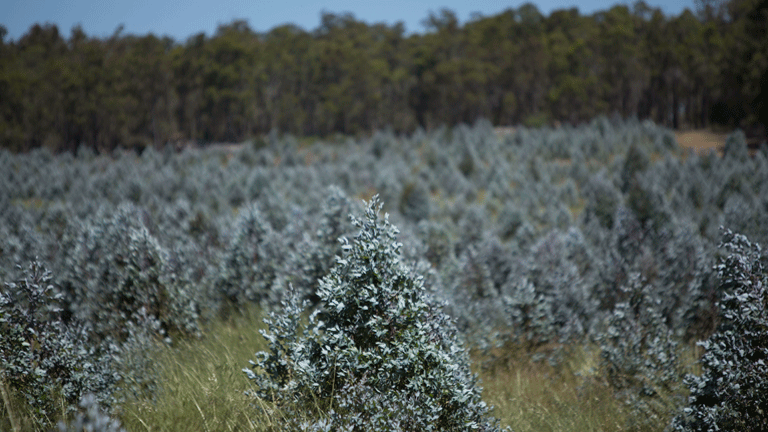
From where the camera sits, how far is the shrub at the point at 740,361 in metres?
3.75

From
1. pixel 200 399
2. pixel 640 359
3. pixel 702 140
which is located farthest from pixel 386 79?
pixel 200 399

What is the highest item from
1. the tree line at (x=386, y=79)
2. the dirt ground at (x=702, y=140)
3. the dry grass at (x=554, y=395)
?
the tree line at (x=386, y=79)

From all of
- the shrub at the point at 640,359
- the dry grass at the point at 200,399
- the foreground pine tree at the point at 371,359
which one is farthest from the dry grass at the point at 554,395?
the dry grass at the point at 200,399

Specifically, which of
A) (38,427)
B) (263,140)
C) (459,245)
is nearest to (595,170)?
(459,245)

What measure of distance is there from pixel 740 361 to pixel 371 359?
8.68 ft

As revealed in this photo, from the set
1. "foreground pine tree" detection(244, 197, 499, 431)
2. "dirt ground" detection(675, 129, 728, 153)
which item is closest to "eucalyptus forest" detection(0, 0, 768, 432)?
"foreground pine tree" detection(244, 197, 499, 431)

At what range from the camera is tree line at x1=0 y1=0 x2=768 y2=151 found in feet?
119

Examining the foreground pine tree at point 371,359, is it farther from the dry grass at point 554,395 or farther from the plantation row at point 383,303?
the dry grass at point 554,395

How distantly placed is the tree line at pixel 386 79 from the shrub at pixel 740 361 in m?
27.2

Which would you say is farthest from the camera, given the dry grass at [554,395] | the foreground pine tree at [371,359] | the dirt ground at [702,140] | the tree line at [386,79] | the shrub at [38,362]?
the tree line at [386,79]

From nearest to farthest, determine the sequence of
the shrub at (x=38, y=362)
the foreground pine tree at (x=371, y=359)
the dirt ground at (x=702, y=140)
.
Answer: the foreground pine tree at (x=371, y=359) < the shrub at (x=38, y=362) < the dirt ground at (x=702, y=140)

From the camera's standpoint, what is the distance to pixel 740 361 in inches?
154

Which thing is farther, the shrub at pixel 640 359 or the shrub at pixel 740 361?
the shrub at pixel 640 359

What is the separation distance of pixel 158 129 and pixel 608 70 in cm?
3719
